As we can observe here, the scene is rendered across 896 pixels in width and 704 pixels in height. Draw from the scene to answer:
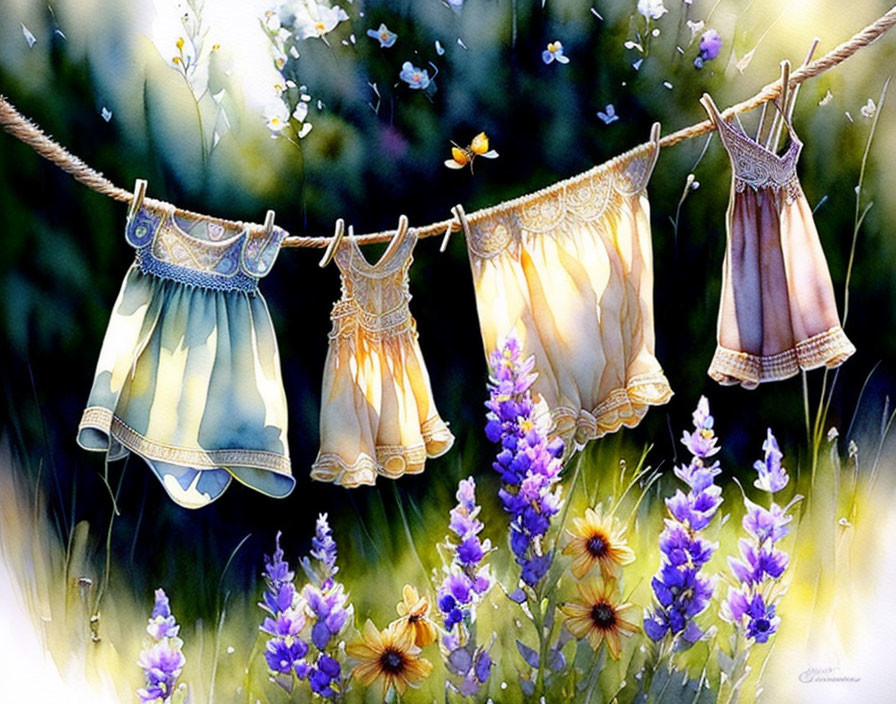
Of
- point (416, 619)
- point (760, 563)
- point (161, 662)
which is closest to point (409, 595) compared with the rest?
point (416, 619)

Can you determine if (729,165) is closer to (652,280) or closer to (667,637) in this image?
(652,280)

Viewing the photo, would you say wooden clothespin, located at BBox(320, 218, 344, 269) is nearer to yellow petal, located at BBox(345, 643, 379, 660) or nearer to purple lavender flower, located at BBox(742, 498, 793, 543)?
yellow petal, located at BBox(345, 643, 379, 660)

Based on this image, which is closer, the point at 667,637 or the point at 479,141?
the point at 667,637

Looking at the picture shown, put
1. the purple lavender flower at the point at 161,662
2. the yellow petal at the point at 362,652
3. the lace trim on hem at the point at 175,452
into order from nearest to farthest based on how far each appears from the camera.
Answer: the purple lavender flower at the point at 161,662 → the lace trim on hem at the point at 175,452 → the yellow petal at the point at 362,652

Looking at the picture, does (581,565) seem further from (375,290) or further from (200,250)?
(200,250)

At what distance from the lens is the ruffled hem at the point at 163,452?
4.09 feet

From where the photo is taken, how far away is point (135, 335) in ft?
4.15

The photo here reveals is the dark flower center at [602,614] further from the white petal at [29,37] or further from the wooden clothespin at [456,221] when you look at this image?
the white petal at [29,37]

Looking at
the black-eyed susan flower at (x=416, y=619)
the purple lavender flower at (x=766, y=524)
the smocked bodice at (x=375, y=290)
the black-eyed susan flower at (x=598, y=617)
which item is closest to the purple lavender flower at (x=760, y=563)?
the purple lavender flower at (x=766, y=524)

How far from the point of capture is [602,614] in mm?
1388

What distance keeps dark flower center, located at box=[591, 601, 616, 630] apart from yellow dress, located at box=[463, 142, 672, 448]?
244 mm

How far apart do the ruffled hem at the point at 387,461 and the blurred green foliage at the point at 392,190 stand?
0.08 ft

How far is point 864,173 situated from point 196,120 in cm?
101

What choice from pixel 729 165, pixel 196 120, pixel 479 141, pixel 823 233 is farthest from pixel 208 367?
pixel 823 233
